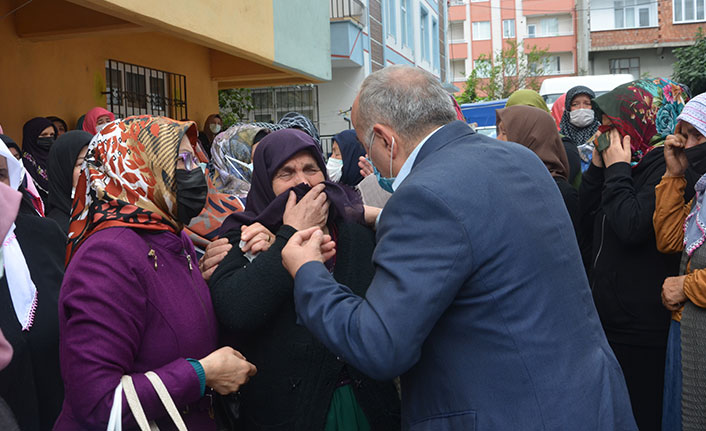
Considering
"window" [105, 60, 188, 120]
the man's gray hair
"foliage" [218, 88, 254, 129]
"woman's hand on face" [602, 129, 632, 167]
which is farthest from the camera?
"foliage" [218, 88, 254, 129]

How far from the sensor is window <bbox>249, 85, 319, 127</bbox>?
16.2 meters

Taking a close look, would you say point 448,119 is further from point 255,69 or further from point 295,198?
point 255,69

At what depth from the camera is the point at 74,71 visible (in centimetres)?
729

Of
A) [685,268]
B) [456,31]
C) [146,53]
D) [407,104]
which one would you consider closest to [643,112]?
[685,268]

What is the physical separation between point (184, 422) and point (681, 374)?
224 cm

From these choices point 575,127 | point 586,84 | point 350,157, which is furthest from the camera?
point 586,84

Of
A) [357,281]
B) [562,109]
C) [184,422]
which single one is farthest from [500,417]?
[562,109]

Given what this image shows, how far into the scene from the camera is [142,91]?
337 inches

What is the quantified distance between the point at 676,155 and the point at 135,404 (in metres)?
2.75

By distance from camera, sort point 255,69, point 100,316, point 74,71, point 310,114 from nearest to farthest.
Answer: point 100,316 < point 74,71 < point 255,69 < point 310,114

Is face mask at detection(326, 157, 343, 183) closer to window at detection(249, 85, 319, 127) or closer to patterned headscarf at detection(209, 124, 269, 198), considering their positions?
patterned headscarf at detection(209, 124, 269, 198)

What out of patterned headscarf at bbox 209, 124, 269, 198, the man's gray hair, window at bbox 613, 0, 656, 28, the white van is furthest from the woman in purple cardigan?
window at bbox 613, 0, 656, 28

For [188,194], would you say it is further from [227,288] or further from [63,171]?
[63,171]

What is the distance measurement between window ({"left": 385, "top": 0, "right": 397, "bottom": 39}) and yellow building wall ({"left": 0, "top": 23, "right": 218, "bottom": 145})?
11.3 meters
